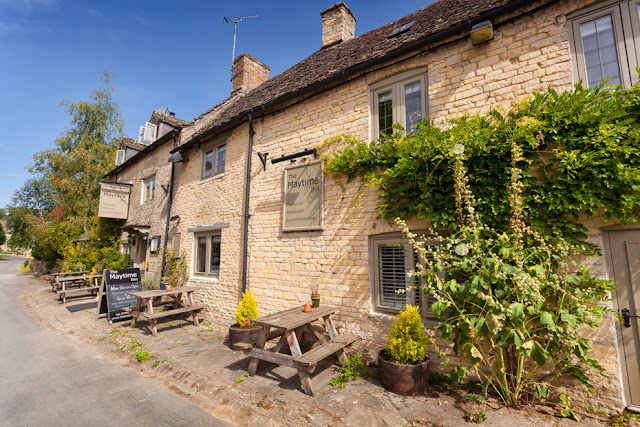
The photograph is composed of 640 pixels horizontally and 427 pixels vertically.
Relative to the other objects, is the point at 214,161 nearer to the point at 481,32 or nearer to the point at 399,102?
the point at 399,102

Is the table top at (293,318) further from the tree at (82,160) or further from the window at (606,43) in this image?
the tree at (82,160)

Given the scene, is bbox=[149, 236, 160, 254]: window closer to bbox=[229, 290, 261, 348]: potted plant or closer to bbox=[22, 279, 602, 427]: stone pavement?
bbox=[22, 279, 602, 427]: stone pavement

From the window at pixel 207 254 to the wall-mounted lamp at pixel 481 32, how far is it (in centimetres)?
765

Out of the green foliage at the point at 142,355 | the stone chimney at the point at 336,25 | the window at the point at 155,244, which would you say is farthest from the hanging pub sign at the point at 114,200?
the stone chimney at the point at 336,25

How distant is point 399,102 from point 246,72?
843 cm

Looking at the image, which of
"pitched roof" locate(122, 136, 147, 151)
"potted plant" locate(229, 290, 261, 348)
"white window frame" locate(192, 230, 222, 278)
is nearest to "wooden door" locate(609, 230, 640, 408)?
"potted plant" locate(229, 290, 261, 348)

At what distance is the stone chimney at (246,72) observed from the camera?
37.6 ft

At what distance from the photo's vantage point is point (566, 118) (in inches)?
139

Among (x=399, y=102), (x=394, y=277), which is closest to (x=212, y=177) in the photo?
(x=399, y=102)

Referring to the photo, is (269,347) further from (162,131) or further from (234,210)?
(162,131)

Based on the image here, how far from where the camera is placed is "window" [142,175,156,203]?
12.8 metres

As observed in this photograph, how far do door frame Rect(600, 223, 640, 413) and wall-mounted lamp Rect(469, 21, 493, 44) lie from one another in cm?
330

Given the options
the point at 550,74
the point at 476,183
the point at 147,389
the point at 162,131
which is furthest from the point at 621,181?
the point at 162,131

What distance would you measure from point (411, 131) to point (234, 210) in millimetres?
5118
